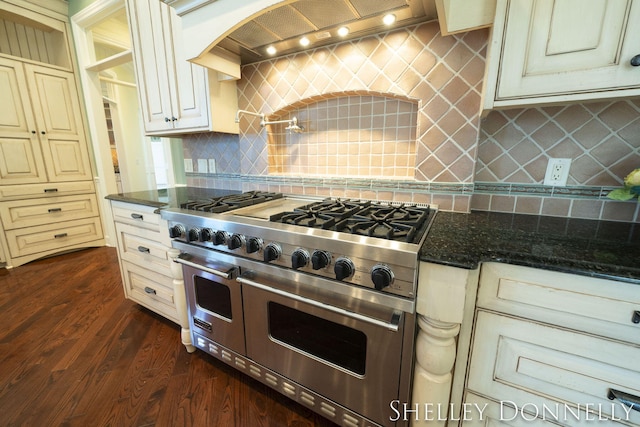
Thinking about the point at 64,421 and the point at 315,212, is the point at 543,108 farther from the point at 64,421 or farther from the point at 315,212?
the point at 64,421

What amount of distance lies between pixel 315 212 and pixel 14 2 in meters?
3.81

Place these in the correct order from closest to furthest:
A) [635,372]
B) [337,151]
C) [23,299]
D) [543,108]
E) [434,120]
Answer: [635,372]
[543,108]
[434,120]
[337,151]
[23,299]

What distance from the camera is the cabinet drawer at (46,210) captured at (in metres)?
2.64

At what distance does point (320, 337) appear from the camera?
39.2 inches

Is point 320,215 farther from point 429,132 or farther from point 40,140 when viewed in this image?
point 40,140

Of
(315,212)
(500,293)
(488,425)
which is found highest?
(315,212)

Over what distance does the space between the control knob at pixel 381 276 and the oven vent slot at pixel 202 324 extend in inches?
39.0

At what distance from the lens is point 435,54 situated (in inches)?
46.0

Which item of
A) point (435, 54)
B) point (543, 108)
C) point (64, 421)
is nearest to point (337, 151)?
point (435, 54)

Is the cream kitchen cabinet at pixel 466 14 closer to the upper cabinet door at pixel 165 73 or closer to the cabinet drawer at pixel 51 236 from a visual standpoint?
the upper cabinet door at pixel 165 73

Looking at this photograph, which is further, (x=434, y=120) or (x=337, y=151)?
(x=337, y=151)

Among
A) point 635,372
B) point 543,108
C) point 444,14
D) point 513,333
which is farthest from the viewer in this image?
point 543,108

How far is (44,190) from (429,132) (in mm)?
3940

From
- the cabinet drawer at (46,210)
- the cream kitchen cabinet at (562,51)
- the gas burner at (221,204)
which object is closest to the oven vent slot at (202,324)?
the gas burner at (221,204)
